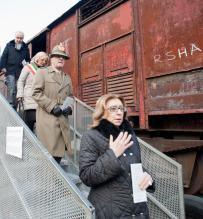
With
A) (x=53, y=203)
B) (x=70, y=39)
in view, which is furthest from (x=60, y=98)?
(x=70, y=39)

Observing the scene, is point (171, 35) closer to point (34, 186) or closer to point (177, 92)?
point (177, 92)

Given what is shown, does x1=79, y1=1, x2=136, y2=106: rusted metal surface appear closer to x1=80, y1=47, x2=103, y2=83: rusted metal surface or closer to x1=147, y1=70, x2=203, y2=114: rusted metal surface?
x1=80, y1=47, x2=103, y2=83: rusted metal surface

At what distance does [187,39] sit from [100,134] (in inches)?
98.1

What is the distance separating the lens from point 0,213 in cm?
330

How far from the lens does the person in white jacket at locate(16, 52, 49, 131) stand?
4.47m

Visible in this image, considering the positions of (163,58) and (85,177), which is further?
(163,58)

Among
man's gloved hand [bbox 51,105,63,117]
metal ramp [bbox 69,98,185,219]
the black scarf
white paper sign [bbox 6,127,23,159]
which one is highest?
man's gloved hand [bbox 51,105,63,117]

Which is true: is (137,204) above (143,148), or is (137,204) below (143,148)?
below

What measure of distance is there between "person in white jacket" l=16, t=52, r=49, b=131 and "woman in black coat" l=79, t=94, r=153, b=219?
7.31 ft

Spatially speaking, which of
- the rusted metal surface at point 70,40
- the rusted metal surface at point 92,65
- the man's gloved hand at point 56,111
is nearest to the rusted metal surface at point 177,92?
the rusted metal surface at point 92,65

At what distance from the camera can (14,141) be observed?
3.13m

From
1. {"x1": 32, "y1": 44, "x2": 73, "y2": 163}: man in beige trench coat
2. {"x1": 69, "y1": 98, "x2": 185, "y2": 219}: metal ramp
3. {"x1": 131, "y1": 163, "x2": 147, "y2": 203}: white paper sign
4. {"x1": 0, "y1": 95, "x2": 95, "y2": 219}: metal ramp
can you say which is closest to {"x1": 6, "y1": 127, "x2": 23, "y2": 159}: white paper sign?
{"x1": 0, "y1": 95, "x2": 95, "y2": 219}: metal ramp

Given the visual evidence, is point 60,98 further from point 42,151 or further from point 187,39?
point 187,39

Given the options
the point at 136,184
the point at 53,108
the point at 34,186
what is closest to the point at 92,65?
the point at 53,108
